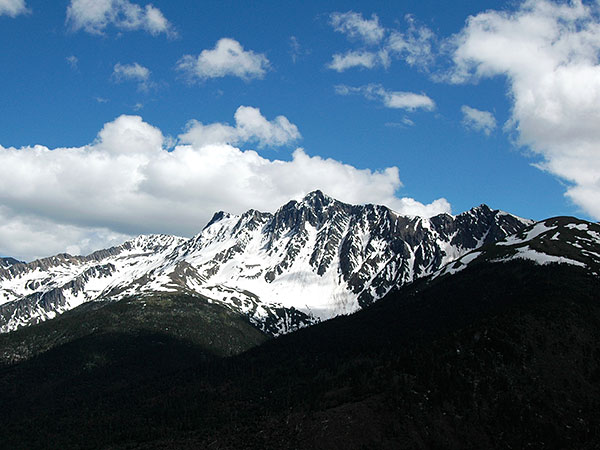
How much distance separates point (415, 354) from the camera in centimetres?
18312

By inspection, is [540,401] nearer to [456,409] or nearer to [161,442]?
[456,409]

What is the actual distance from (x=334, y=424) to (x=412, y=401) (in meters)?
24.8

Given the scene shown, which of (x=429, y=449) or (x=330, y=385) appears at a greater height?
(x=330, y=385)

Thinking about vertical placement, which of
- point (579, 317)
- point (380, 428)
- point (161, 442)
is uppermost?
point (579, 317)

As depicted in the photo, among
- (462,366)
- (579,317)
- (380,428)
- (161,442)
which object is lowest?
(161,442)

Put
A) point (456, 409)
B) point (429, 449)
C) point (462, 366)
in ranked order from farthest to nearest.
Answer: point (462, 366) < point (456, 409) < point (429, 449)

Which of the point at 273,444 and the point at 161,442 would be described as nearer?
the point at 273,444

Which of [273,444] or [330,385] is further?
[330,385]

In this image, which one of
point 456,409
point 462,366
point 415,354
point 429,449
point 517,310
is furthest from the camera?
point 517,310

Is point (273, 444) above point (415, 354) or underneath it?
underneath

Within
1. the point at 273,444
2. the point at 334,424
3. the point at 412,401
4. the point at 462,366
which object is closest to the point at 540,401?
the point at 462,366

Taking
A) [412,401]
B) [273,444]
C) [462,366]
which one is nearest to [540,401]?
[462,366]

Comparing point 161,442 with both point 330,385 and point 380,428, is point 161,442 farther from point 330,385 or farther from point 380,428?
point 380,428

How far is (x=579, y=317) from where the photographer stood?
192125mm
